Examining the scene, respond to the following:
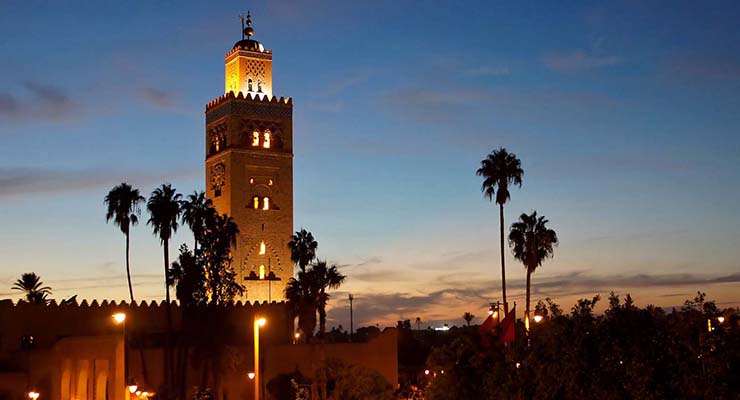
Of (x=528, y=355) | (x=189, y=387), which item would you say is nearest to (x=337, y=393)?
(x=189, y=387)

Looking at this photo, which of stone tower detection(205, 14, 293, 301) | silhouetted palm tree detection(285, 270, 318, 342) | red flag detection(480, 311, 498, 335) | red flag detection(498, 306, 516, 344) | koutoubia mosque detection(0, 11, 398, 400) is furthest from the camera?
stone tower detection(205, 14, 293, 301)

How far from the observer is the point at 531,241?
51156 millimetres

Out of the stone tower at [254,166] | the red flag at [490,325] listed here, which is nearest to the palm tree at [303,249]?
the stone tower at [254,166]

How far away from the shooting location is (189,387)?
143ft

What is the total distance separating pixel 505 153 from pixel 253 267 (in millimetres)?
17289

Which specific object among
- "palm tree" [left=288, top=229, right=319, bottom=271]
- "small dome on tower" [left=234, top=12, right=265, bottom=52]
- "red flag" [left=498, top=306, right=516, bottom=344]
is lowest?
"red flag" [left=498, top=306, right=516, bottom=344]

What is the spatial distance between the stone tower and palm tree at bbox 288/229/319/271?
9.39 ft

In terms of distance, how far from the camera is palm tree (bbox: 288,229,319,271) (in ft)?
187

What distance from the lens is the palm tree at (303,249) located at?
57094mm

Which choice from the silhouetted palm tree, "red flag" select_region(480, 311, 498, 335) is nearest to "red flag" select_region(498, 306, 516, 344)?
"red flag" select_region(480, 311, 498, 335)

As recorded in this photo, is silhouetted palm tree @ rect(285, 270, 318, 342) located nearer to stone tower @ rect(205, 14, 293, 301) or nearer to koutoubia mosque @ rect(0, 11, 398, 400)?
koutoubia mosque @ rect(0, 11, 398, 400)

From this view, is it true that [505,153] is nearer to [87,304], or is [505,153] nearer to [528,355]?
[87,304]

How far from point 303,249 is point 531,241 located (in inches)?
490

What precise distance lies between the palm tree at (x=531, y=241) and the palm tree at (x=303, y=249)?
11.2 m
